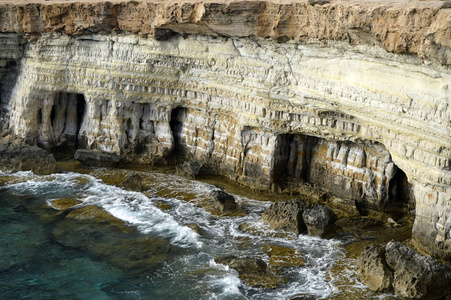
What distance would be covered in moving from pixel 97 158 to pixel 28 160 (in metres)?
2.84

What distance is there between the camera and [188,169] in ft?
81.6

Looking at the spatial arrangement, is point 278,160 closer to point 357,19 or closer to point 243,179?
point 243,179

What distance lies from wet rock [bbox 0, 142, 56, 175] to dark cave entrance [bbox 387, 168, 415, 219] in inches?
540

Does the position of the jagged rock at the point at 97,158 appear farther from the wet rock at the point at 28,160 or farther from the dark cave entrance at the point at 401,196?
the dark cave entrance at the point at 401,196

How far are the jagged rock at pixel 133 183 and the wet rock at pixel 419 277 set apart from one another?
1085 centimetres

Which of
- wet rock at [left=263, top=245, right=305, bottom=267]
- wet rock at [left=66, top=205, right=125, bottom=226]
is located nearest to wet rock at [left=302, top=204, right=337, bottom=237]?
wet rock at [left=263, top=245, right=305, bottom=267]

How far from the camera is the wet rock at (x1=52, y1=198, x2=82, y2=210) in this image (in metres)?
22.0

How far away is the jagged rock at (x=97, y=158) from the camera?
2584cm

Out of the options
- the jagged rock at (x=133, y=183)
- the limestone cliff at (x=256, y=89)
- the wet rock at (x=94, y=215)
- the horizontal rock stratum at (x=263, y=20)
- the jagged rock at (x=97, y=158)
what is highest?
the horizontal rock stratum at (x=263, y=20)

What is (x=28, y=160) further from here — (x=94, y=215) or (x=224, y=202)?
(x=224, y=202)

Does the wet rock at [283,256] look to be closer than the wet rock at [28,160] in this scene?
Yes

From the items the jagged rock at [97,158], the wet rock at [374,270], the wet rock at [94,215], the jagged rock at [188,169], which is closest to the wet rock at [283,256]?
the wet rock at [374,270]

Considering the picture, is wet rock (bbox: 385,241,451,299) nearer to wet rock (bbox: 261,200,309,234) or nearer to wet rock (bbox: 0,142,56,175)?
wet rock (bbox: 261,200,309,234)

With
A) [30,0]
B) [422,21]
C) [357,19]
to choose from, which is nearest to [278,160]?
[357,19]
